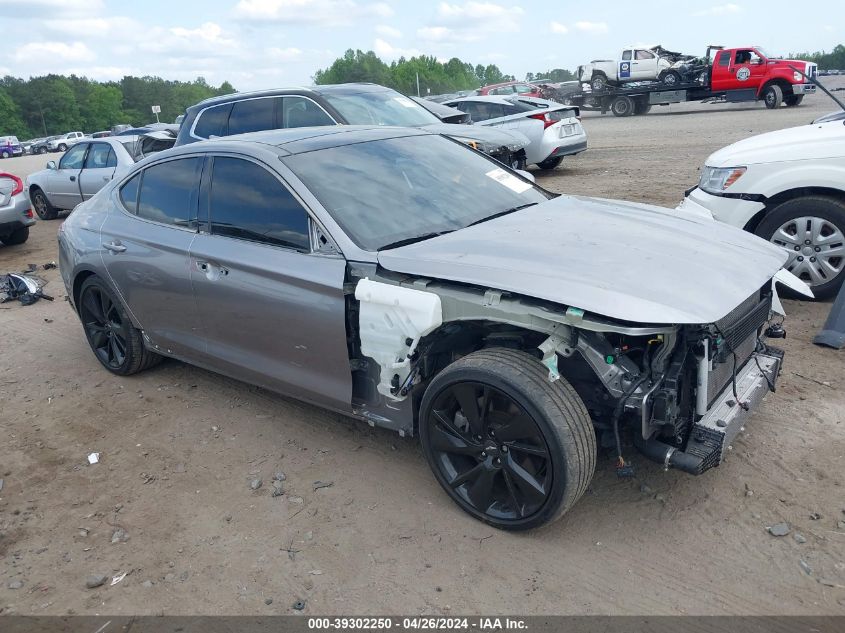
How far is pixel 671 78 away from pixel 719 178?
79.2 ft

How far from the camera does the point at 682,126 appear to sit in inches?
826

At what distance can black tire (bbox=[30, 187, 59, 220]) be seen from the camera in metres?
13.4

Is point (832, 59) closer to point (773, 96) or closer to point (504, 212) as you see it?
point (773, 96)

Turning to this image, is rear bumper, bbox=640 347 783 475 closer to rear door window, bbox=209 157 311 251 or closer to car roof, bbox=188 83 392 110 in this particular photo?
rear door window, bbox=209 157 311 251

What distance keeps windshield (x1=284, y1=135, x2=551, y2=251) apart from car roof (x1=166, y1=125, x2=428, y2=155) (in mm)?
69

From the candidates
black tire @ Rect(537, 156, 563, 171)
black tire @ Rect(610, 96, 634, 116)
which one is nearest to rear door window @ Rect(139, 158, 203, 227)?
black tire @ Rect(537, 156, 563, 171)

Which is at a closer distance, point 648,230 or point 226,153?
point 648,230

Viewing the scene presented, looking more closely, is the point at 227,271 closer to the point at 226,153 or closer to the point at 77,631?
the point at 226,153

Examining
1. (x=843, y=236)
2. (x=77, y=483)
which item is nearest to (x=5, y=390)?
(x=77, y=483)

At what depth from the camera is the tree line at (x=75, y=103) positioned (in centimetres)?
9081

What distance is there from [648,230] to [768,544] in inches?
61.7

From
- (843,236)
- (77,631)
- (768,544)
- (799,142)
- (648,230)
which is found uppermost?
(799,142)

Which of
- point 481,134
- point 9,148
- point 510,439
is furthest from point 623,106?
point 9,148

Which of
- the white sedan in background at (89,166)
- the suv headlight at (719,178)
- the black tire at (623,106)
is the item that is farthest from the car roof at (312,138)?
the black tire at (623,106)
